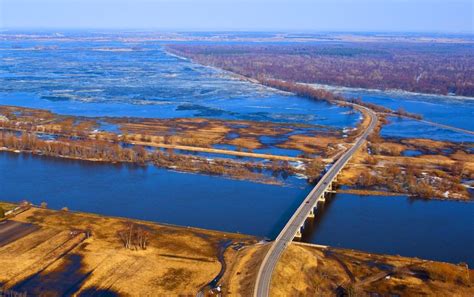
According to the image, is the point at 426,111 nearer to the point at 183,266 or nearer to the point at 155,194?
the point at 155,194

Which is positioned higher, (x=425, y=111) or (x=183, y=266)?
(x=425, y=111)

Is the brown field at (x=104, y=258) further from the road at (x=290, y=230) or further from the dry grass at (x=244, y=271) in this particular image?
the road at (x=290, y=230)

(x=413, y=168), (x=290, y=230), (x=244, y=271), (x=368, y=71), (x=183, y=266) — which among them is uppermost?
(x=368, y=71)

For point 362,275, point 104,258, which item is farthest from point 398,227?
point 104,258

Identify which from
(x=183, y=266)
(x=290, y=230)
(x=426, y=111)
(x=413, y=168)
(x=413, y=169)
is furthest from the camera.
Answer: (x=426, y=111)

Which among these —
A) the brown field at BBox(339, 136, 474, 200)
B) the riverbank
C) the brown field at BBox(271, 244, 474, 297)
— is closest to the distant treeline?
the brown field at BBox(339, 136, 474, 200)
